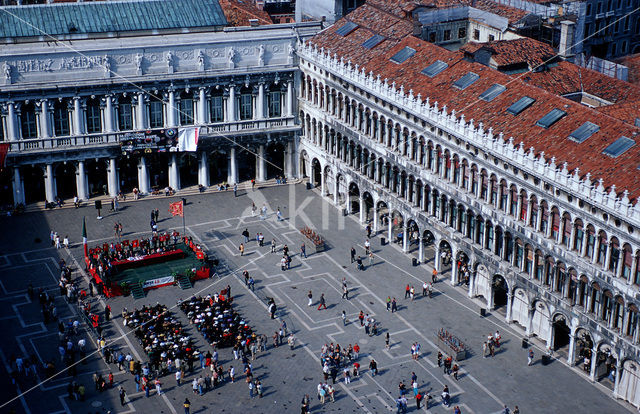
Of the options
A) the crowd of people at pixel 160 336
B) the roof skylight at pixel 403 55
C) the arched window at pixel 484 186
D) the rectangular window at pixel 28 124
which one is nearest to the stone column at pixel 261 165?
the roof skylight at pixel 403 55

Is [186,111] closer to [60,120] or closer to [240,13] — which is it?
[60,120]

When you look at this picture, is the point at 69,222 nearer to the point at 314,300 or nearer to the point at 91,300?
the point at 91,300

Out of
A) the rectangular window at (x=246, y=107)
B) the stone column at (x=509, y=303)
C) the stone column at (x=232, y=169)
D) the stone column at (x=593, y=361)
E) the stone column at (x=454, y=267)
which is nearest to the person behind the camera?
the stone column at (x=593, y=361)

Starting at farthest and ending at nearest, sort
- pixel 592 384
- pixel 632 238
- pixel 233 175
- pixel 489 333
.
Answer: pixel 233 175
pixel 489 333
pixel 592 384
pixel 632 238

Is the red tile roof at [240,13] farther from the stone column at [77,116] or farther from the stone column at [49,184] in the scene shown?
the stone column at [49,184]

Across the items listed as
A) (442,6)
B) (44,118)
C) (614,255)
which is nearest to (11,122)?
(44,118)

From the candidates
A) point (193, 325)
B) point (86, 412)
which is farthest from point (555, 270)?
point (86, 412)
